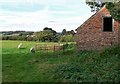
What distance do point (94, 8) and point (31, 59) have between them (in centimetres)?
1481

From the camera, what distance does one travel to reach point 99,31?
131 ft

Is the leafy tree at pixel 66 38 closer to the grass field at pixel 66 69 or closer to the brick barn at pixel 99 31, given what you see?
the brick barn at pixel 99 31

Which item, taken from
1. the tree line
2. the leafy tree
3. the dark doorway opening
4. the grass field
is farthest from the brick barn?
the leafy tree

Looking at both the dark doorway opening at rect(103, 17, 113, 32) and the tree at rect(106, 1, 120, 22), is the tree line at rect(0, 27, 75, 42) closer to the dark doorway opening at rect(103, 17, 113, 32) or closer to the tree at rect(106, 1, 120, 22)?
the dark doorway opening at rect(103, 17, 113, 32)

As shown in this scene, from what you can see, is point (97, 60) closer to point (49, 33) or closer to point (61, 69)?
point (61, 69)

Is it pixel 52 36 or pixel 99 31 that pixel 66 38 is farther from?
pixel 99 31

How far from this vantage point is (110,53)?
3378cm

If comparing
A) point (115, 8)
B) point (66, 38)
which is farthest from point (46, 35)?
point (115, 8)

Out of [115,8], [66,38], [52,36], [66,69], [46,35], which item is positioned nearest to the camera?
[66,69]

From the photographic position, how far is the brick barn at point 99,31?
3953 centimetres

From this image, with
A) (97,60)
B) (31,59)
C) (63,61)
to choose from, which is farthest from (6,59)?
(97,60)

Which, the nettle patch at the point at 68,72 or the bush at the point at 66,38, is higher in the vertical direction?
the bush at the point at 66,38

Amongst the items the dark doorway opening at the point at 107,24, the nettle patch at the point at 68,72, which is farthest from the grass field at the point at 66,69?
the dark doorway opening at the point at 107,24

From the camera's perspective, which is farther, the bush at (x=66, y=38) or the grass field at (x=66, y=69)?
the bush at (x=66, y=38)
